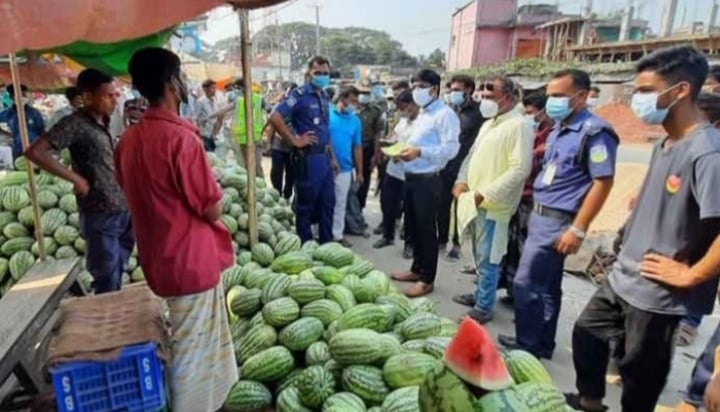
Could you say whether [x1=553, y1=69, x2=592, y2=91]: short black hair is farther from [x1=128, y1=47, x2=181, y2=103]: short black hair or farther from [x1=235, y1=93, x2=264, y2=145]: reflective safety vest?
[x1=235, y1=93, x2=264, y2=145]: reflective safety vest

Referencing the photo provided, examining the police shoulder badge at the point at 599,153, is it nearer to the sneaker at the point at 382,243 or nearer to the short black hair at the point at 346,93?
the sneaker at the point at 382,243

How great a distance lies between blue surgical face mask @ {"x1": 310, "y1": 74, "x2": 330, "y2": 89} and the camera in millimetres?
5172

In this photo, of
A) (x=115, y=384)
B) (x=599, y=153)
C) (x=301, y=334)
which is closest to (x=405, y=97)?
(x=599, y=153)

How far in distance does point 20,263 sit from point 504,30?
123 ft

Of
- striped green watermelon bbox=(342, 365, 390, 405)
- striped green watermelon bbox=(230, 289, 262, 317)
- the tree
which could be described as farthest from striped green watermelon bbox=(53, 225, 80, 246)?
the tree

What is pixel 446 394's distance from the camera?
1.18 metres

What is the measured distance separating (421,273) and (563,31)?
3317 centimetres

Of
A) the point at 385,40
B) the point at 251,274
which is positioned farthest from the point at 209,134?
the point at 385,40

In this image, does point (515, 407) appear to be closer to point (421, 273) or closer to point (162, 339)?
point (162, 339)

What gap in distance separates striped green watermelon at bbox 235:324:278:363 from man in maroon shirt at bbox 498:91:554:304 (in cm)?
260

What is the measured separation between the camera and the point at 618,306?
2576mm

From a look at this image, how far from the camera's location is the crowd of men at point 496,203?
7.09 feet

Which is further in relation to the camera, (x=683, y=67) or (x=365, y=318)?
(x=365, y=318)

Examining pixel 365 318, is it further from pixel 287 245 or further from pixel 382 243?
pixel 382 243
